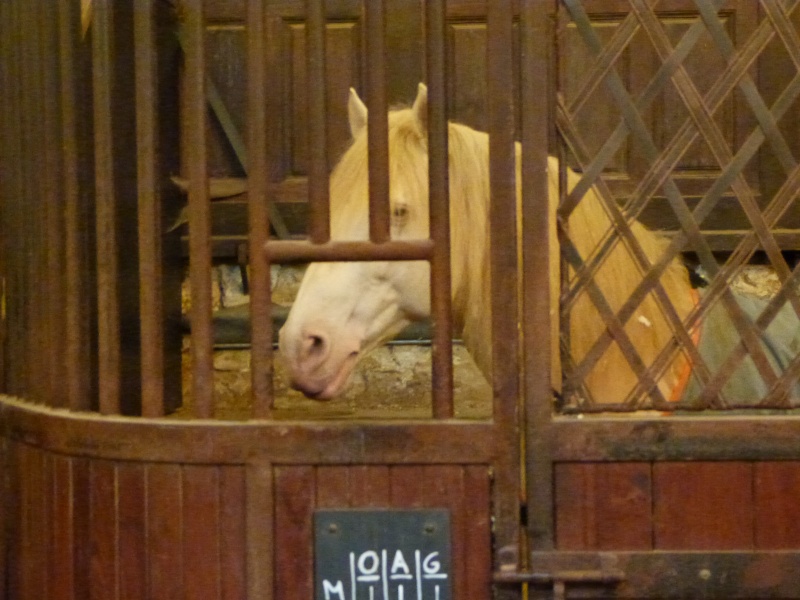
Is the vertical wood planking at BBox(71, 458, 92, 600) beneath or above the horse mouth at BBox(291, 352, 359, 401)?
beneath

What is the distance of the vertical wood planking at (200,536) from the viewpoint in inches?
61.2

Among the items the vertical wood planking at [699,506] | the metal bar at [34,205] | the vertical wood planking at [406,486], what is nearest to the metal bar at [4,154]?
the metal bar at [34,205]

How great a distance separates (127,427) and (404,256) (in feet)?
1.87

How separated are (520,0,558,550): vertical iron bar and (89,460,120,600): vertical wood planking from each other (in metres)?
0.73

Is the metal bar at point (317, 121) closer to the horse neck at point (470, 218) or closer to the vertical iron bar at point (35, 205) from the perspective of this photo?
the horse neck at point (470, 218)

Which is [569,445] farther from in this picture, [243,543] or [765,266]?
[765,266]

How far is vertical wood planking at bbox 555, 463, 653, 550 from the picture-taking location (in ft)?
5.05

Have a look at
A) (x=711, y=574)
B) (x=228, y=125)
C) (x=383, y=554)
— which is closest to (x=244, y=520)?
(x=383, y=554)

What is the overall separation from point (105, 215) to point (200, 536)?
59cm

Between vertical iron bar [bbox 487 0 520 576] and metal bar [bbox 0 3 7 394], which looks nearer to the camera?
vertical iron bar [bbox 487 0 520 576]

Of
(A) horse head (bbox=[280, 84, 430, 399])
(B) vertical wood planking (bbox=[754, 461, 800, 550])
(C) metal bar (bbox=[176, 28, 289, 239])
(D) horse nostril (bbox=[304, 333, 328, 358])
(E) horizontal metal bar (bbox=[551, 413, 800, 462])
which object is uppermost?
(C) metal bar (bbox=[176, 28, 289, 239])

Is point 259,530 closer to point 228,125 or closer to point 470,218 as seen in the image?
point 470,218

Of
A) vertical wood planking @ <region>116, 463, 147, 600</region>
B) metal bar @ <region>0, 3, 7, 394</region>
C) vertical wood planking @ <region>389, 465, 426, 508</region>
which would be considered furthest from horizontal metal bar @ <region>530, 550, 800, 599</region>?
metal bar @ <region>0, 3, 7, 394</region>

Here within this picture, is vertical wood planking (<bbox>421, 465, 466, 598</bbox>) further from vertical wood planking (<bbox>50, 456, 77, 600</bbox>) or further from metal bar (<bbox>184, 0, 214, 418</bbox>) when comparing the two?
vertical wood planking (<bbox>50, 456, 77, 600</bbox>)
